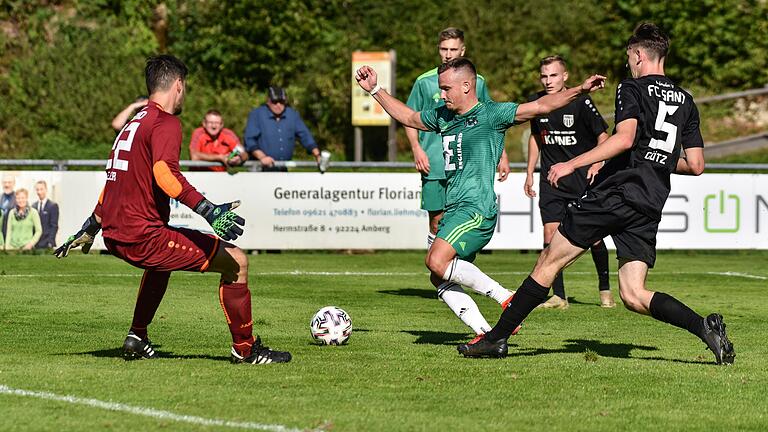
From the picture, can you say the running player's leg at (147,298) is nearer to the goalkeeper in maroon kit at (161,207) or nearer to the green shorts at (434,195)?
the goalkeeper in maroon kit at (161,207)

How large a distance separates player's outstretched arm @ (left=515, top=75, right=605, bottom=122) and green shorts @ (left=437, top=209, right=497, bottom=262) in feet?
2.33

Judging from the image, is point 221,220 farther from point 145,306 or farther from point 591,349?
point 591,349

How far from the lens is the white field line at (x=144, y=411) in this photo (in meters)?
6.34

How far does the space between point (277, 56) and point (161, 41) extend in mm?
2969

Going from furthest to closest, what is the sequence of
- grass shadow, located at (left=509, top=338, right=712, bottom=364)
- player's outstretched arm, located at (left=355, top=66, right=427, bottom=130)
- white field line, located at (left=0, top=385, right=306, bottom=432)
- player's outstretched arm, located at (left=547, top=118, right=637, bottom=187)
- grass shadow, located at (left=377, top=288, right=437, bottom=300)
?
grass shadow, located at (left=377, top=288, right=437, bottom=300), player's outstretched arm, located at (left=355, top=66, right=427, bottom=130), grass shadow, located at (left=509, top=338, right=712, bottom=364), player's outstretched arm, located at (left=547, top=118, right=637, bottom=187), white field line, located at (left=0, top=385, right=306, bottom=432)

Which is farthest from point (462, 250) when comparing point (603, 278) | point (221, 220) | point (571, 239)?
point (603, 278)

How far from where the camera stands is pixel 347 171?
1919cm

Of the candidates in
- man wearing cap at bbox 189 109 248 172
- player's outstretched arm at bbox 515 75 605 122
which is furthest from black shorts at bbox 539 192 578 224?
man wearing cap at bbox 189 109 248 172

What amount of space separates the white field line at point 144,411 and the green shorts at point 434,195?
5408 millimetres

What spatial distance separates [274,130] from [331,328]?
10075mm

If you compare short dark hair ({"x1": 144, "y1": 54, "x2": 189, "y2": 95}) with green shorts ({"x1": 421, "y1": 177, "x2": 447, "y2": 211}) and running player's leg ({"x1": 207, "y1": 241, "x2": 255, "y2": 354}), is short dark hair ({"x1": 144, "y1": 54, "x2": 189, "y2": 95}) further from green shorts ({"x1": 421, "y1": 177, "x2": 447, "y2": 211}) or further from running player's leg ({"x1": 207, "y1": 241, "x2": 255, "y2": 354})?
green shorts ({"x1": 421, "y1": 177, "x2": 447, "y2": 211})

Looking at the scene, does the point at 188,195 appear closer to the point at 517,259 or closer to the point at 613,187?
the point at 613,187

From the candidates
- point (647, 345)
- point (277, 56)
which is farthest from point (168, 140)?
point (277, 56)

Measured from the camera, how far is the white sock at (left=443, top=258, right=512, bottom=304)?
910 centimetres
